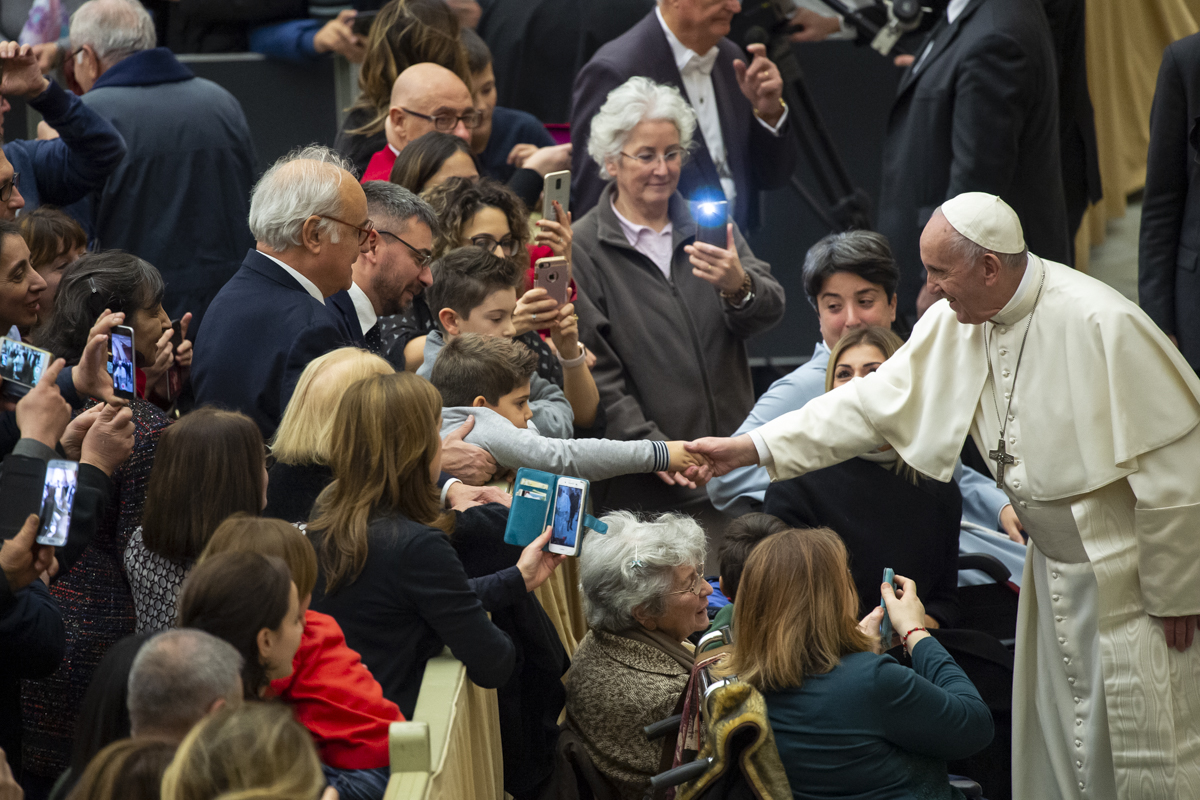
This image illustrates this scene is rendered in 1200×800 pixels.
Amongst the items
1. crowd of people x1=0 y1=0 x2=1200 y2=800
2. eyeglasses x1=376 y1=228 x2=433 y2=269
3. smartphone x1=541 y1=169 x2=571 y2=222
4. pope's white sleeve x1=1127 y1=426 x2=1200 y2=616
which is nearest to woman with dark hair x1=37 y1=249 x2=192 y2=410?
crowd of people x1=0 y1=0 x2=1200 y2=800

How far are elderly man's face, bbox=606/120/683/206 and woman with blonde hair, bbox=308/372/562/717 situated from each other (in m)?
→ 2.25

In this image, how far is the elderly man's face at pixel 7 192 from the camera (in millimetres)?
4008

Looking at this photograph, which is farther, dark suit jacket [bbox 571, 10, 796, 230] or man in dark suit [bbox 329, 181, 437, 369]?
dark suit jacket [bbox 571, 10, 796, 230]

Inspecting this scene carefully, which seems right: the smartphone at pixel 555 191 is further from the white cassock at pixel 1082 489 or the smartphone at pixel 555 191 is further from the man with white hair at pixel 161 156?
the man with white hair at pixel 161 156

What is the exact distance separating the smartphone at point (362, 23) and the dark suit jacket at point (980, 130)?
2519 mm

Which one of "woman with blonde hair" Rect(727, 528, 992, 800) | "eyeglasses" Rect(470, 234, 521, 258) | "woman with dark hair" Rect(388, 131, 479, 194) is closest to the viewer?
"woman with blonde hair" Rect(727, 528, 992, 800)

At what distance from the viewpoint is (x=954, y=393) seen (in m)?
3.90

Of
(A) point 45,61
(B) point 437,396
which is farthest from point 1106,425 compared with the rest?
(A) point 45,61

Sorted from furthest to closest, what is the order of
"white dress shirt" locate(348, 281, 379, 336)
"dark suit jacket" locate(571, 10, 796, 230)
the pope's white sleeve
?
"dark suit jacket" locate(571, 10, 796, 230)
"white dress shirt" locate(348, 281, 379, 336)
the pope's white sleeve

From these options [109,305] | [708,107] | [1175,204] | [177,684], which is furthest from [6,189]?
[1175,204]

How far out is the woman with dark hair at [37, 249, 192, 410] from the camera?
11.9 ft

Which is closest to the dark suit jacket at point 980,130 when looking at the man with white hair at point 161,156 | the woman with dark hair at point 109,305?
the man with white hair at point 161,156

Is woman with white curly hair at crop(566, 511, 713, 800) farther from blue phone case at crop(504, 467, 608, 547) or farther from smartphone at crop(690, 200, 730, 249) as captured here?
smartphone at crop(690, 200, 730, 249)

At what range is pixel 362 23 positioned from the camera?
21.3 ft
